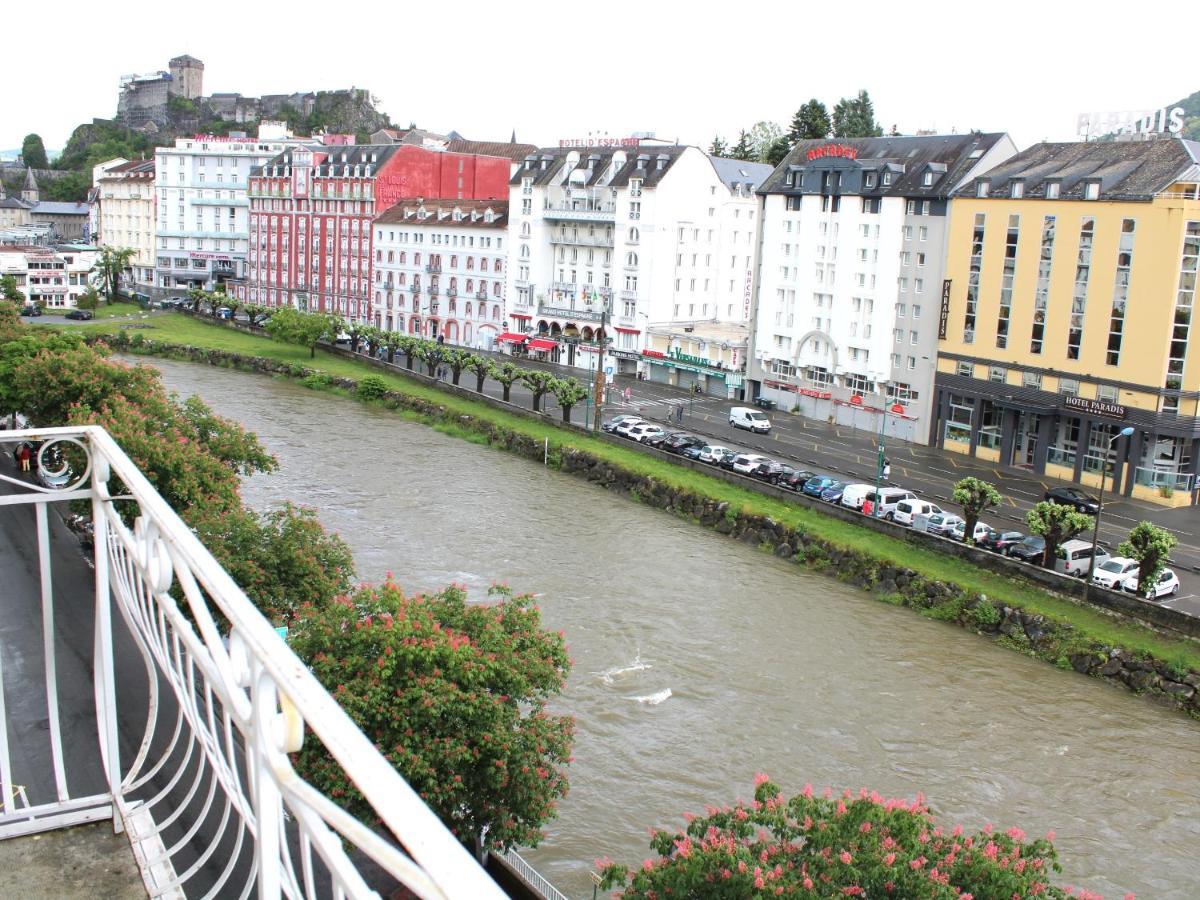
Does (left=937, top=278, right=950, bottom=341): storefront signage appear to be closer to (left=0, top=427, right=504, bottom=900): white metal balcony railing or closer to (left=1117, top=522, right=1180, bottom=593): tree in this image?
(left=1117, top=522, right=1180, bottom=593): tree

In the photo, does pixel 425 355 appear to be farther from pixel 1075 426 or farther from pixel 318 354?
pixel 1075 426

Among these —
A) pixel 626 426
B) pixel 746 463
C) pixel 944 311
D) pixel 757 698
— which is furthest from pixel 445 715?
pixel 944 311

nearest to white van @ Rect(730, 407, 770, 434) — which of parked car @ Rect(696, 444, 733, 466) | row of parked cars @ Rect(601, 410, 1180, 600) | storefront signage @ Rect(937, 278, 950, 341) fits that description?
row of parked cars @ Rect(601, 410, 1180, 600)

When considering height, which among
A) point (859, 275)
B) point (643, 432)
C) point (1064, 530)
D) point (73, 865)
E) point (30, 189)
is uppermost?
point (30, 189)

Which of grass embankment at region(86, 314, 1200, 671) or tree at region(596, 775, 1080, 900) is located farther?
grass embankment at region(86, 314, 1200, 671)

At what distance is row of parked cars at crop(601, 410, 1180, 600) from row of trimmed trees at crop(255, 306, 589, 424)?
3546 millimetres

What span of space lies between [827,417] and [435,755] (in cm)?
3747

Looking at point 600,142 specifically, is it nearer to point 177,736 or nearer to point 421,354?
point 421,354

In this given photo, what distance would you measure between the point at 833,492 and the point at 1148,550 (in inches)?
375

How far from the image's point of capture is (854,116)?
74.6 metres

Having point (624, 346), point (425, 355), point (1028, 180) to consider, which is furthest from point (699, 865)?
point (624, 346)

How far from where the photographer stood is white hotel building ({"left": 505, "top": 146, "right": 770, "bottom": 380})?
56531mm

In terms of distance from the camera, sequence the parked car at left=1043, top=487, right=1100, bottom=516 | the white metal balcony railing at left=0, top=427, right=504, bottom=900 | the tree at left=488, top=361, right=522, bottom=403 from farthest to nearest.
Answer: the tree at left=488, top=361, right=522, bottom=403 < the parked car at left=1043, top=487, right=1100, bottom=516 < the white metal balcony railing at left=0, top=427, right=504, bottom=900

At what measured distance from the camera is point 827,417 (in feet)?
154
